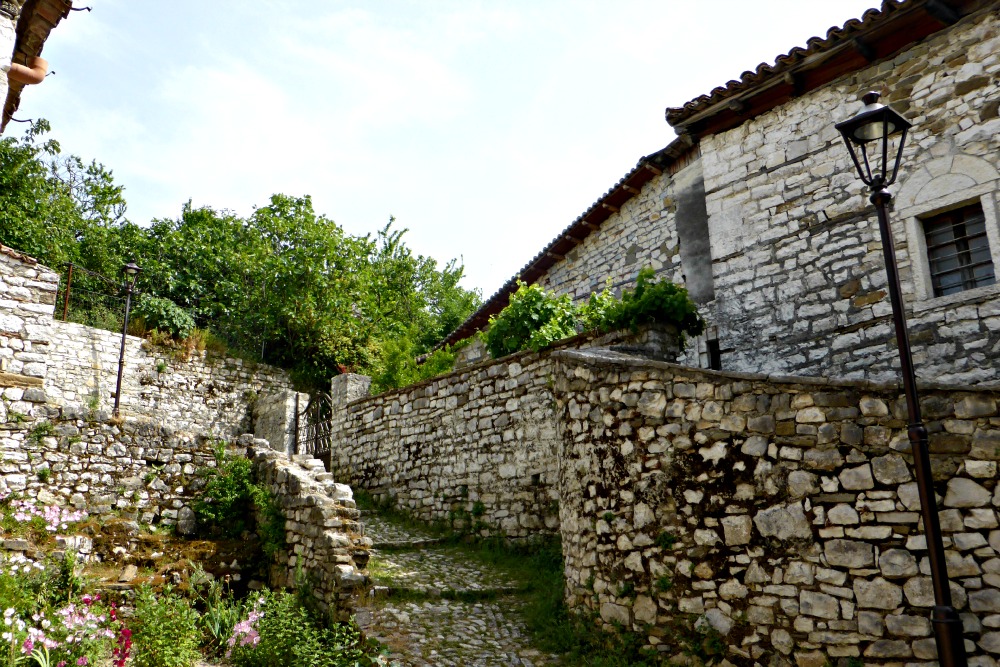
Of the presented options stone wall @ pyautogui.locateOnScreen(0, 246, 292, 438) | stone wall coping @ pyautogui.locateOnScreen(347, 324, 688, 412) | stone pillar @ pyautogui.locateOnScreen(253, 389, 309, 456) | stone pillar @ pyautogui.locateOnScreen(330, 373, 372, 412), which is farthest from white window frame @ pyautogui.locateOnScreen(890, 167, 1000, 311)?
stone pillar @ pyautogui.locateOnScreen(253, 389, 309, 456)

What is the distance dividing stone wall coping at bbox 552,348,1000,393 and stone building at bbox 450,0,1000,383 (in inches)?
94.2

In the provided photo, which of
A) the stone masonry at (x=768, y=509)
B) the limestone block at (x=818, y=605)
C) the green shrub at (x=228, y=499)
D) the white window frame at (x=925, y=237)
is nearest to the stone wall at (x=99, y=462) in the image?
the green shrub at (x=228, y=499)

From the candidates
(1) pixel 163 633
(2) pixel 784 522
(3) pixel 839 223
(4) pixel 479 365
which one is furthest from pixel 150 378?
(2) pixel 784 522

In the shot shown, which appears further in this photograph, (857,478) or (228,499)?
(228,499)

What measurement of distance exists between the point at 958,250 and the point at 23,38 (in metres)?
10.2

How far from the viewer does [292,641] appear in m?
6.78

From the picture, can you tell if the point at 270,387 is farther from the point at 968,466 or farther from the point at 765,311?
the point at 968,466

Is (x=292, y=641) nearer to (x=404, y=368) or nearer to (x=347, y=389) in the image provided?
(x=347, y=389)

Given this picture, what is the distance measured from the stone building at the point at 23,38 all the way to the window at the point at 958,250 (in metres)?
9.54

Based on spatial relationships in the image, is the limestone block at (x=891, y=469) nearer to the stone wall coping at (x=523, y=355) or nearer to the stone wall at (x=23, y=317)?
the stone wall coping at (x=523, y=355)

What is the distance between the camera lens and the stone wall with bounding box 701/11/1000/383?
7676 millimetres

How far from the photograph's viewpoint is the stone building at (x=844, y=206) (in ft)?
25.3

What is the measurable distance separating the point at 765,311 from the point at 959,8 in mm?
3924

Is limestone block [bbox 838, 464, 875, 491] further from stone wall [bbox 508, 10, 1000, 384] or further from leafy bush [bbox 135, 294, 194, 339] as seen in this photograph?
leafy bush [bbox 135, 294, 194, 339]
